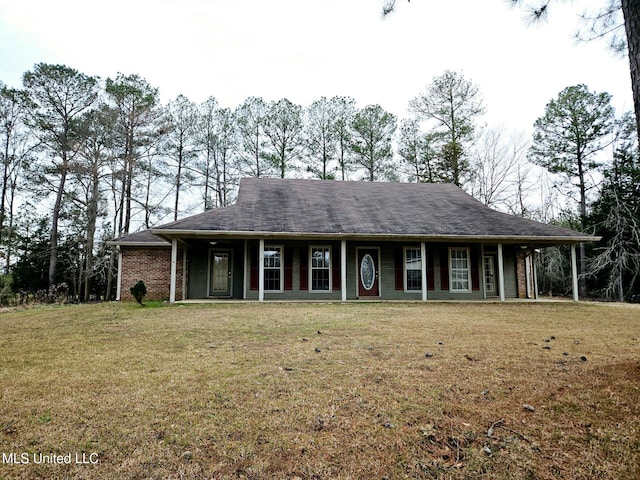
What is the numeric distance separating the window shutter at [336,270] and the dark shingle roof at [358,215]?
1.27 meters

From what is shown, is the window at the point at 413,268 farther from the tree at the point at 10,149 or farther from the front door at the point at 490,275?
the tree at the point at 10,149

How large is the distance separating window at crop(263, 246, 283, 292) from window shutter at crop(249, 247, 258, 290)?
1.05ft

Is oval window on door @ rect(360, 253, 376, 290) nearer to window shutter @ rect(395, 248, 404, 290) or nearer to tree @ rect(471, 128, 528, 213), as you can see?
window shutter @ rect(395, 248, 404, 290)

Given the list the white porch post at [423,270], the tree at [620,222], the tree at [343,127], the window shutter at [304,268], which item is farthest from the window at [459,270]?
the tree at [343,127]

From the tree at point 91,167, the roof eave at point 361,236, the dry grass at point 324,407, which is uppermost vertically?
the tree at point 91,167

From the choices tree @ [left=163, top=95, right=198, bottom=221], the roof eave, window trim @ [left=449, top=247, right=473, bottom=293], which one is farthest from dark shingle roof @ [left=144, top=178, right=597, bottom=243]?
tree @ [left=163, top=95, right=198, bottom=221]

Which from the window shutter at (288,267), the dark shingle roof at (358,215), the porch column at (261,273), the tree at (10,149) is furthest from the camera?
the tree at (10,149)

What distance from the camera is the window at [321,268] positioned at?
13.5 m

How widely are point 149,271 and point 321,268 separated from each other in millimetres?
6425

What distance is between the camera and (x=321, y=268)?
1355 centimetres

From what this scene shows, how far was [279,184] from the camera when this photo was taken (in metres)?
16.8

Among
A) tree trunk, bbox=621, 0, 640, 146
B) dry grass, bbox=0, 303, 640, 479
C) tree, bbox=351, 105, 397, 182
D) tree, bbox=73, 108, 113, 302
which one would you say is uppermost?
tree, bbox=351, 105, 397, 182

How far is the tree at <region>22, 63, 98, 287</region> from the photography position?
18328 mm

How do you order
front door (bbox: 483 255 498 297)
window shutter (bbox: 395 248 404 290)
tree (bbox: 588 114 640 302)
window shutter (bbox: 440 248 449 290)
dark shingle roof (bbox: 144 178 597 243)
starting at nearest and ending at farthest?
dark shingle roof (bbox: 144 178 597 243) → window shutter (bbox: 395 248 404 290) → window shutter (bbox: 440 248 449 290) → front door (bbox: 483 255 498 297) → tree (bbox: 588 114 640 302)
